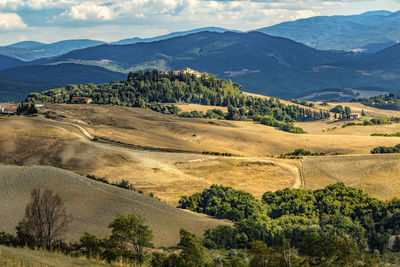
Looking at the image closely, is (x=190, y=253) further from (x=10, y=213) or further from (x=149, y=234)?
(x=10, y=213)

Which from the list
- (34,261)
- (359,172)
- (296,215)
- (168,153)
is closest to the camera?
(34,261)

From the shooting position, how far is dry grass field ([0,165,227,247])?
65062mm

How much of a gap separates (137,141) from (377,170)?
64598 mm

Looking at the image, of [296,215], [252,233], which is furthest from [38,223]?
[296,215]

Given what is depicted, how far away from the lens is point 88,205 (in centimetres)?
7112

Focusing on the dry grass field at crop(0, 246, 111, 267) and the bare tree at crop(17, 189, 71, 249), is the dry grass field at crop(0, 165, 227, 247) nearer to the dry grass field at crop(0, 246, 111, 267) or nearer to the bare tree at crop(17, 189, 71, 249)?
the bare tree at crop(17, 189, 71, 249)

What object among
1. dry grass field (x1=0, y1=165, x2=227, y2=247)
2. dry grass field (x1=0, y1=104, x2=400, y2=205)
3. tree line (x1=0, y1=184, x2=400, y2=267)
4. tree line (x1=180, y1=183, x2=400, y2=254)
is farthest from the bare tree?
dry grass field (x1=0, y1=104, x2=400, y2=205)

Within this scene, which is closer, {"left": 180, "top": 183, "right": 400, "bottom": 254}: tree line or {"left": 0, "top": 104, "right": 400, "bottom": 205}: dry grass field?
{"left": 180, "top": 183, "right": 400, "bottom": 254}: tree line

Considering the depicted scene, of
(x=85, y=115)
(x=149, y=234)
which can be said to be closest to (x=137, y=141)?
(x=85, y=115)

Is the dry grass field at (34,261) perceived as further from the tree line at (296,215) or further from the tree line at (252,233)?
the tree line at (296,215)

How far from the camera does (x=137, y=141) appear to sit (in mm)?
140875

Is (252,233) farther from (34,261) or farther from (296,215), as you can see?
(34,261)

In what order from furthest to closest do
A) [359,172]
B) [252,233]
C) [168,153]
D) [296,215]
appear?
[168,153] < [359,172] < [296,215] < [252,233]

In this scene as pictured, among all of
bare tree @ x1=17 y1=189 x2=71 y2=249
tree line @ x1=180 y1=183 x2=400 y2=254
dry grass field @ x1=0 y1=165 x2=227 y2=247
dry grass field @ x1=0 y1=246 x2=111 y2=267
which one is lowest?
tree line @ x1=180 y1=183 x2=400 y2=254
